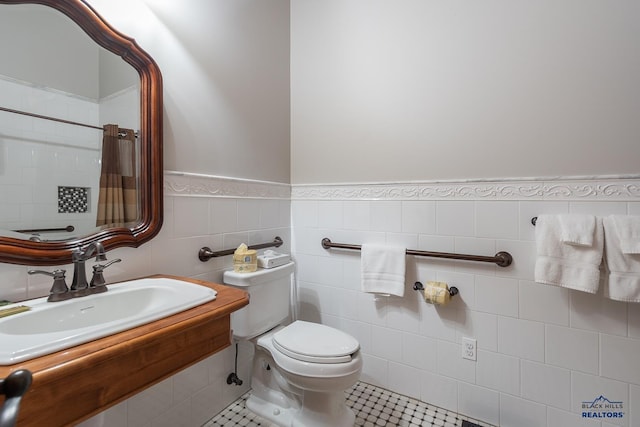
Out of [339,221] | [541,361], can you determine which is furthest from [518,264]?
[339,221]

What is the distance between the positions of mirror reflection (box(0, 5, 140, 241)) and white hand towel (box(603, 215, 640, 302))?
1.89 m

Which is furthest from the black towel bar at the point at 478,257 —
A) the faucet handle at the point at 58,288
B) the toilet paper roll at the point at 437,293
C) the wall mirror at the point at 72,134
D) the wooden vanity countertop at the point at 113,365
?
the faucet handle at the point at 58,288

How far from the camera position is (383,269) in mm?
1617

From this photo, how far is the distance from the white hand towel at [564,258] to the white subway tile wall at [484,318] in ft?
0.29

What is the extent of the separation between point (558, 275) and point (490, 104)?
0.83 meters

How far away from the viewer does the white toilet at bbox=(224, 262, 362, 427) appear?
1.22 m

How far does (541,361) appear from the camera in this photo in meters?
1.33

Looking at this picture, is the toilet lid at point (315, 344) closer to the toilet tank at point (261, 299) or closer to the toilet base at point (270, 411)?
the toilet tank at point (261, 299)

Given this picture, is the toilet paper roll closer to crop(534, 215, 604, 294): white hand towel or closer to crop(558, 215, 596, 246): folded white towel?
crop(534, 215, 604, 294): white hand towel

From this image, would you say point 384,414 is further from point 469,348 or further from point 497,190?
point 497,190

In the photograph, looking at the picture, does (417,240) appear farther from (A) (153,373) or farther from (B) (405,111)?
(A) (153,373)

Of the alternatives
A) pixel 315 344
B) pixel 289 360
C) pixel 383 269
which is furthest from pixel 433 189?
pixel 289 360

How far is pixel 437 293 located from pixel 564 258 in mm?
534

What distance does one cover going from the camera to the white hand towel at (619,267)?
1.12 metres
